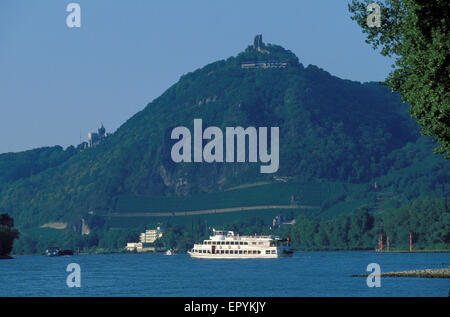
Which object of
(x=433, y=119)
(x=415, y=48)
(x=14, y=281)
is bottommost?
(x=14, y=281)

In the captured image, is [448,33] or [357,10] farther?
[357,10]

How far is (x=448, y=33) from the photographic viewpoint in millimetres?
58219

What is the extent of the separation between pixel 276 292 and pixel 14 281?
40.1 m

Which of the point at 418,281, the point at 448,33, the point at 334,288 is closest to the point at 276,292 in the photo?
the point at 334,288

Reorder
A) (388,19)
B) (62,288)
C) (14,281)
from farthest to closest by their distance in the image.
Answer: (14,281) < (62,288) < (388,19)

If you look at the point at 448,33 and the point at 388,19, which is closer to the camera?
the point at 448,33
